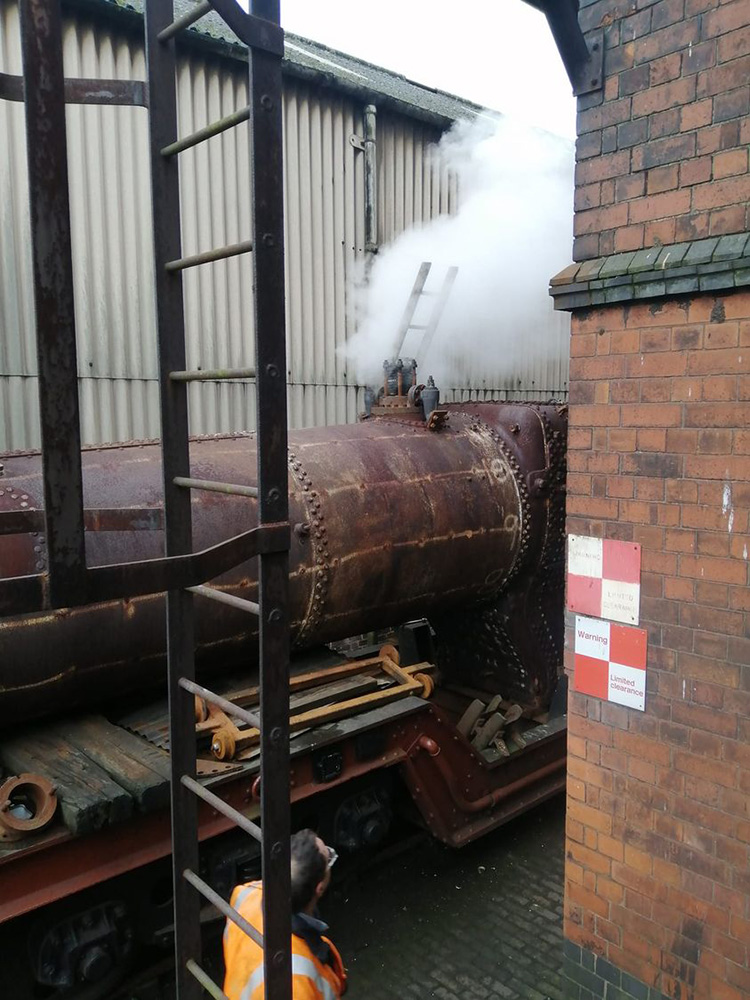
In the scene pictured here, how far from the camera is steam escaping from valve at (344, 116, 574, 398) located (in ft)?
22.9

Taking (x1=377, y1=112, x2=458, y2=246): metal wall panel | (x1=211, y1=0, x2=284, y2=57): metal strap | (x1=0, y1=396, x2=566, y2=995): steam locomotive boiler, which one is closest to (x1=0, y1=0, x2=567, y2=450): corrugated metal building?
(x1=377, y1=112, x2=458, y2=246): metal wall panel

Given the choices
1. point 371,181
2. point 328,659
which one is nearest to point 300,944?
point 328,659

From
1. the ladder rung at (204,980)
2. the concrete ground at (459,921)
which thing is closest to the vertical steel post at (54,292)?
the ladder rung at (204,980)

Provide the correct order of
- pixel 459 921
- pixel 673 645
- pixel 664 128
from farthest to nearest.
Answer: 1. pixel 459 921
2. pixel 673 645
3. pixel 664 128

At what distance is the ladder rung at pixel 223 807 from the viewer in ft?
6.41

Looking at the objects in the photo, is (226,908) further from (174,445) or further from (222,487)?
(174,445)

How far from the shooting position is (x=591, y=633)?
318 centimetres

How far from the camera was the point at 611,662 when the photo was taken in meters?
3.12

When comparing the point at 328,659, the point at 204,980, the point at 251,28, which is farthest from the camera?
the point at 328,659

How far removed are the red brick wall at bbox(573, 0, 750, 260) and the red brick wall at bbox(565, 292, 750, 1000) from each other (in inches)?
6.5

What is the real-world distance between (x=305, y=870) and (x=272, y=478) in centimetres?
120

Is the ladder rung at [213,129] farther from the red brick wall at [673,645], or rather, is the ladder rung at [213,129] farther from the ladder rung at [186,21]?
the red brick wall at [673,645]

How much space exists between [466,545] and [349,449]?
0.87 meters

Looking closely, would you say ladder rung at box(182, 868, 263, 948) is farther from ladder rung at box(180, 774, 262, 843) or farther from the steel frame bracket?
the steel frame bracket
